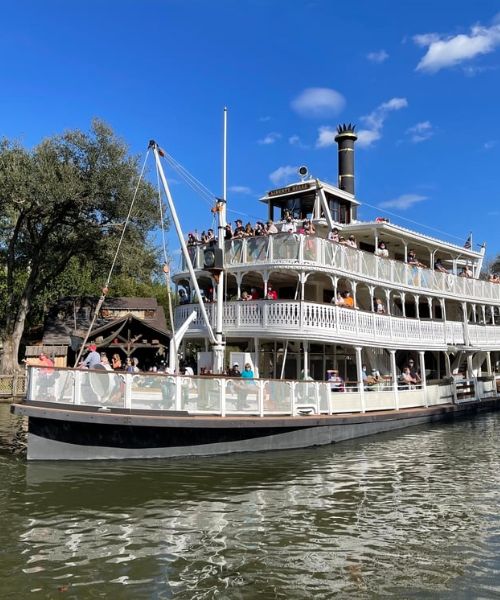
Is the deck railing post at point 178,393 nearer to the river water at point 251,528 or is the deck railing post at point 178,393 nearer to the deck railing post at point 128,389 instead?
the deck railing post at point 128,389

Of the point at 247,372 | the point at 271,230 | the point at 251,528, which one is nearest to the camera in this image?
the point at 251,528

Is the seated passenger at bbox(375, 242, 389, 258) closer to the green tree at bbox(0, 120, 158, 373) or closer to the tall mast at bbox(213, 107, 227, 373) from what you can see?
the tall mast at bbox(213, 107, 227, 373)

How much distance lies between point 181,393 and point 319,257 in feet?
22.7

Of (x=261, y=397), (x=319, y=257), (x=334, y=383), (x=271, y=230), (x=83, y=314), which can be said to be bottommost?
(x=261, y=397)

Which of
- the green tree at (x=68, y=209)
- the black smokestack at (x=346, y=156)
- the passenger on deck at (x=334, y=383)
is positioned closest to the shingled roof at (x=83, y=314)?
the green tree at (x=68, y=209)

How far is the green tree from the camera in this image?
32.0 m

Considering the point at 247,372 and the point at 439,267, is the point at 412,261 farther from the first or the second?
the point at 247,372

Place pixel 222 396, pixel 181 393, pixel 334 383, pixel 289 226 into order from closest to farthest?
pixel 181 393 → pixel 222 396 → pixel 334 383 → pixel 289 226

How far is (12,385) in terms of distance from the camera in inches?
1129

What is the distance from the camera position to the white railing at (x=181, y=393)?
500 inches

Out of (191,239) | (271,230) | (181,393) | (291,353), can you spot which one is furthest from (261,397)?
(191,239)

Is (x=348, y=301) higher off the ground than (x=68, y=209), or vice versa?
(x=68, y=209)

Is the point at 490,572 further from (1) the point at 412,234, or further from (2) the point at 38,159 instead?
(2) the point at 38,159

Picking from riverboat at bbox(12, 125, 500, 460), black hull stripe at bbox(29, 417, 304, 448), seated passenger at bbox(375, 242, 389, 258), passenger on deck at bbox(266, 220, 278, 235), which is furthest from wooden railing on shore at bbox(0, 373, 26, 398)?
seated passenger at bbox(375, 242, 389, 258)
